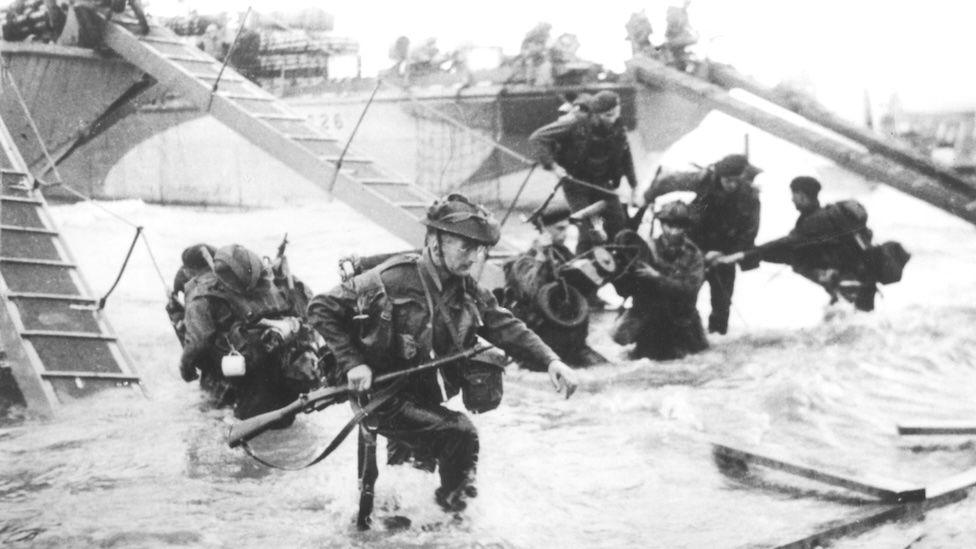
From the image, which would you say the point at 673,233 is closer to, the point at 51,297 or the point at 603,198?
the point at 603,198

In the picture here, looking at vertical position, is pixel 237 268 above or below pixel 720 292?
above

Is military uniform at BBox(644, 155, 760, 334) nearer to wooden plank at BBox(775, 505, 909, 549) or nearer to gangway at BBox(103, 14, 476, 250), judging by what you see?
gangway at BBox(103, 14, 476, 250)

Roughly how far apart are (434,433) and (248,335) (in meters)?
1.90

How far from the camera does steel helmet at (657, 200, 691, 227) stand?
827 cm

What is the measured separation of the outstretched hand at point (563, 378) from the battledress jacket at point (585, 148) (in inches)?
223

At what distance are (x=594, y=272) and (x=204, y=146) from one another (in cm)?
1306

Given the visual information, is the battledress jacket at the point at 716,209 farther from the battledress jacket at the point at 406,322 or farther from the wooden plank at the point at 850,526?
the battledress jacket at the point at 406,322

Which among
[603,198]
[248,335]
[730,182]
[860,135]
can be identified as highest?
[860,135]

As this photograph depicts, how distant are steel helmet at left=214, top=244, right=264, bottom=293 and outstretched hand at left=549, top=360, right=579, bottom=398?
2450mm

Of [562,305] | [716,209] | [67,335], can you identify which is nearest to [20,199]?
[67,335]

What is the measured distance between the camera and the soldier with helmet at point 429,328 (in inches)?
169

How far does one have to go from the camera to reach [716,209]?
30.8 ft

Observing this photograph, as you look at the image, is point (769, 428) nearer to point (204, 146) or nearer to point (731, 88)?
point (731, 88)

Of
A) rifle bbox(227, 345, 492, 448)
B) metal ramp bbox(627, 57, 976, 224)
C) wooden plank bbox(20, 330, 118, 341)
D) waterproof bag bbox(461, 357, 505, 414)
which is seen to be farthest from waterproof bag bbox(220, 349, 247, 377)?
metal ramp bbox(627, 57, 976, 224)
